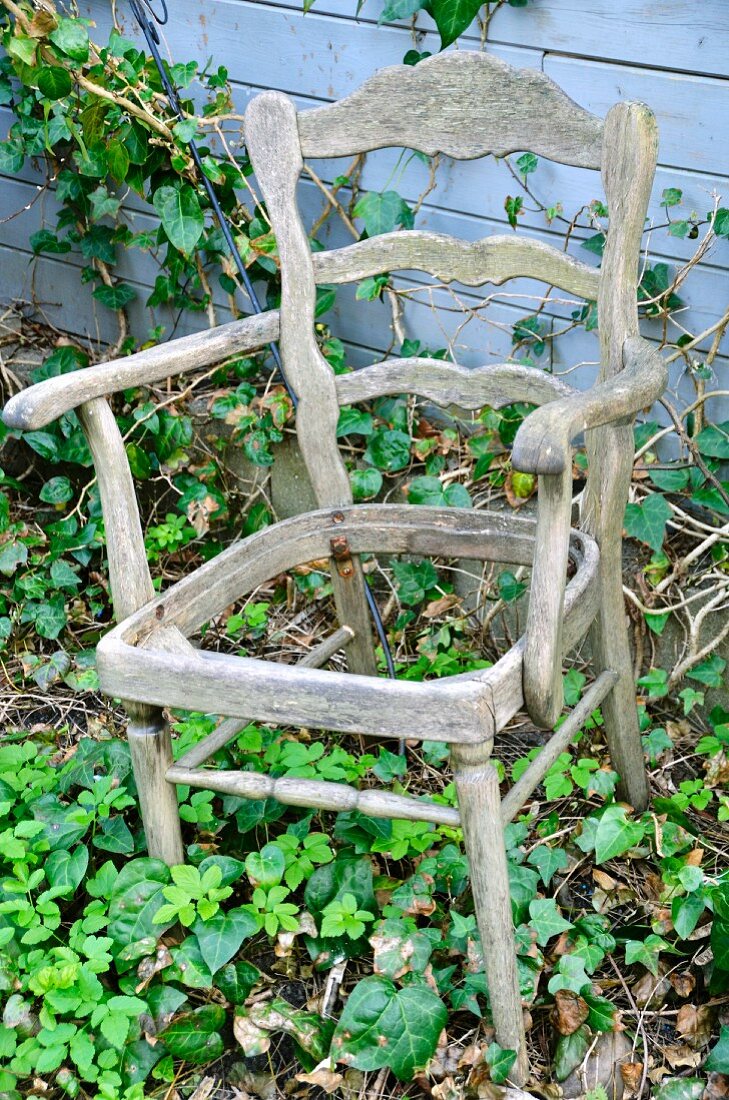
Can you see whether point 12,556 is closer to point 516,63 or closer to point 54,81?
point 54,81

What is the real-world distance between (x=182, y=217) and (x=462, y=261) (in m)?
0.83

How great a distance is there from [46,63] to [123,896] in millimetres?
1486

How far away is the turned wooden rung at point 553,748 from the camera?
134cm

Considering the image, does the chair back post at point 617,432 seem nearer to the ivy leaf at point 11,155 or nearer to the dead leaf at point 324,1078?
the dead leaf at point 324,1078

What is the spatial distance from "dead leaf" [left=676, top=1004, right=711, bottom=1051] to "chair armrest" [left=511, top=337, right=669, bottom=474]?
806mm

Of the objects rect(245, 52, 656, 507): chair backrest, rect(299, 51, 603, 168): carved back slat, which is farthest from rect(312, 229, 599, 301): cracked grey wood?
rect(299, 51, 603, 168): carved back slat

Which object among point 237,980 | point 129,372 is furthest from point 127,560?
point 237,980

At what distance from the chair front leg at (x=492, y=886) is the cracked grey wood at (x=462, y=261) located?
64cm

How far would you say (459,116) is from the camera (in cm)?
147

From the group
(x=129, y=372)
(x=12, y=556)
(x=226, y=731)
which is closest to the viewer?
(x=129, y=372)

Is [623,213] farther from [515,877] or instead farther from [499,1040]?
[499,1040]

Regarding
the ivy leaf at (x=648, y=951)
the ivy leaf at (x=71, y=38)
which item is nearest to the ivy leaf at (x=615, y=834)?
the ivy leaf at (x=648, y=951)

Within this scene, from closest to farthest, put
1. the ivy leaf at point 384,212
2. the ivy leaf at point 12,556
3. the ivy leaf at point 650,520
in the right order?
the ivy leaf at point 650,520 → the ivy leaf at point 384,212 → the ivy leaf at point 12,556

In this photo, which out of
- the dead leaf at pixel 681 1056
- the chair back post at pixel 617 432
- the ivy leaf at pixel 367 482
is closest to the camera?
the chair back post at pixel 617 432
